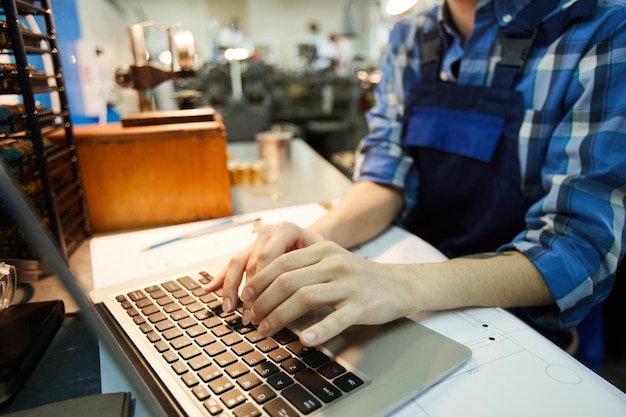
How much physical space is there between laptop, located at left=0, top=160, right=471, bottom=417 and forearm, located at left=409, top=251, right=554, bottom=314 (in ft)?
0.22

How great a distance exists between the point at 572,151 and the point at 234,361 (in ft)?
1.95

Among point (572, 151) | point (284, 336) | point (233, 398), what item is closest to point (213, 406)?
point (233, 398)

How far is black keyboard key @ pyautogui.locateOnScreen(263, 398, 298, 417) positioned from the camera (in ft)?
1.19

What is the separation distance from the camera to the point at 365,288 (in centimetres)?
50

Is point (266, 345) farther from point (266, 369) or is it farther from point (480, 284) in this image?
point (480, 284)

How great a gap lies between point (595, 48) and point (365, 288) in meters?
0.54

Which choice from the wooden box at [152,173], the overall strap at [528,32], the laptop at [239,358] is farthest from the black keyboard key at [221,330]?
the overall strap at [528,32]

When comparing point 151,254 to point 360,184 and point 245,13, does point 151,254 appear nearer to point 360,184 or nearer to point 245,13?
point 360,184

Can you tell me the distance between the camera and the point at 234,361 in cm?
43

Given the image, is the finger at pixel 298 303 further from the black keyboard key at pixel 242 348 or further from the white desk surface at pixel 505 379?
the white desk surface at pixel 505 379

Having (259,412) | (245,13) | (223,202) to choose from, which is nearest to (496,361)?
(259,412)

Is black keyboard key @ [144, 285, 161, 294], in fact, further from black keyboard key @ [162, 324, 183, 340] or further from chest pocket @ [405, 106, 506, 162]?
chest pocket @ [405, 106, 506, 162]

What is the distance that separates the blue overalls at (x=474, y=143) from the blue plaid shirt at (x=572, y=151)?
0.02m

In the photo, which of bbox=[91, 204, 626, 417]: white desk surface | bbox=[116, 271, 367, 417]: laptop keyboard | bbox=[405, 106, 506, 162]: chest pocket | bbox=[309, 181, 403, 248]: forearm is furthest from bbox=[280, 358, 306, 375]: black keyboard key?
bbox=[405, 106, 506, 162]: chest pocket
